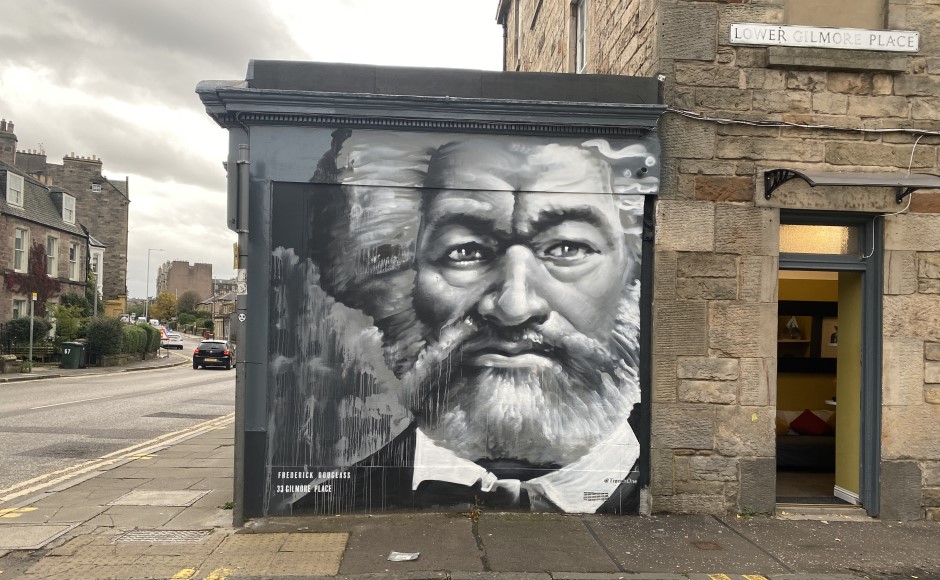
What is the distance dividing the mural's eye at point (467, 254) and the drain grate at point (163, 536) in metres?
3.48

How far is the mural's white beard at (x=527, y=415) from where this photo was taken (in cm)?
670

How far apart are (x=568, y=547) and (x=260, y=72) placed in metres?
5.42

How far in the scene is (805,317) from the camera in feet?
33.4

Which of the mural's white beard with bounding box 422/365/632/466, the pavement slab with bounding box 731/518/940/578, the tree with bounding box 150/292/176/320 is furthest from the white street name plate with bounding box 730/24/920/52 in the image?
the tree with bounding box 150/292/176/320

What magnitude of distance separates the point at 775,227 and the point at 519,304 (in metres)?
2.84

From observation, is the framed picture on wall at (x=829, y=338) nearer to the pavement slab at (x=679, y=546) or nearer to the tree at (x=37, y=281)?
the pavement slab at (x=679, y=546)

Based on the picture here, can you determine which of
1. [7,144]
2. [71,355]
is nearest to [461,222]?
[71,355]

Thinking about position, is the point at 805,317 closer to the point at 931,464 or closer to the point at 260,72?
the point at 931,464

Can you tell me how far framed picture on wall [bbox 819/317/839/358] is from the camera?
33.0 ft

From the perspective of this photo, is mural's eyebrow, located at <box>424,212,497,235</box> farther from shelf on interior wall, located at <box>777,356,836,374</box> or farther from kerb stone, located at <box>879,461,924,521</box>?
Result: shelf on interior wall, located at <box>777,356,836,374</box>

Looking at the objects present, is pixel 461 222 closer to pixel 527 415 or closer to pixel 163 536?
pixel 527 415

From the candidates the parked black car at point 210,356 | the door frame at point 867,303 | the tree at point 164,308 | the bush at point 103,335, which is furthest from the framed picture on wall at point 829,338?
the tree at point 164,308

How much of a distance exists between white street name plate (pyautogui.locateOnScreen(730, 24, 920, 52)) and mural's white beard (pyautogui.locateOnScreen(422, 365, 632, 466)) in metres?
3.95

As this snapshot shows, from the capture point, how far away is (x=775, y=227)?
690cm
